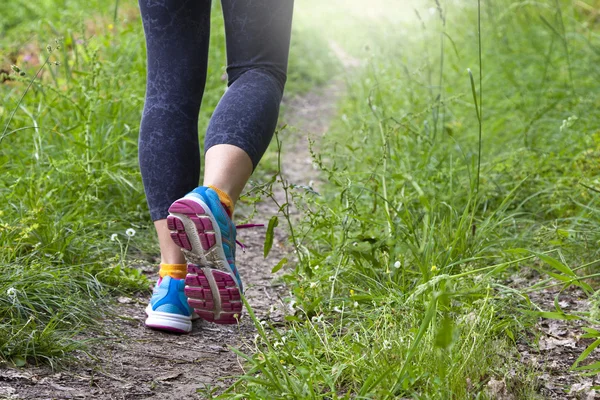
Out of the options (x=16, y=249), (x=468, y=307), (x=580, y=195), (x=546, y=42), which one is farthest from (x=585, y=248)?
(x=546, y=42)

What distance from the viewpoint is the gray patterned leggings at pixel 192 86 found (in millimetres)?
1873

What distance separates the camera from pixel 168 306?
199 cm

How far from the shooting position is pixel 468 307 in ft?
6.04

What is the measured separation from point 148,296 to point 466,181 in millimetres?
1378

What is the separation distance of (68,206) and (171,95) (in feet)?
2.93

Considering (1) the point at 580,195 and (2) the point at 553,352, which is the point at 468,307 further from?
(1) the point at 580,195

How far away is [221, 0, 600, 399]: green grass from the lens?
1.54 meters

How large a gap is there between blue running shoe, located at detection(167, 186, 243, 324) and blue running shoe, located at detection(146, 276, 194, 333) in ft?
0.76

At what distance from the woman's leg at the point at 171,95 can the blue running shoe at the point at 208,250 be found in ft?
0.74

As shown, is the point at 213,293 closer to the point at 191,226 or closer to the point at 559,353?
the point at 191,226

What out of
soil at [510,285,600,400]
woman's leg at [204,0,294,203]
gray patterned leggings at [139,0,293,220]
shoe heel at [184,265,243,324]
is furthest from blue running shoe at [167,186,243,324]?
soil at [510,285,600,400]

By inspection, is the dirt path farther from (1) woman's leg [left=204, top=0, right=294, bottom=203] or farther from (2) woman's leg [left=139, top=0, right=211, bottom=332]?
(1) woman's leg [left=204, top=0, right=294, bottom=203]

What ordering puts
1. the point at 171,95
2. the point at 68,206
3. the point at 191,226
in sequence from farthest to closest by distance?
the point at 68,206 → the point at 171,95 → the point at 191,226

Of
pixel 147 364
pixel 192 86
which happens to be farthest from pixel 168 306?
pixel 192 86
